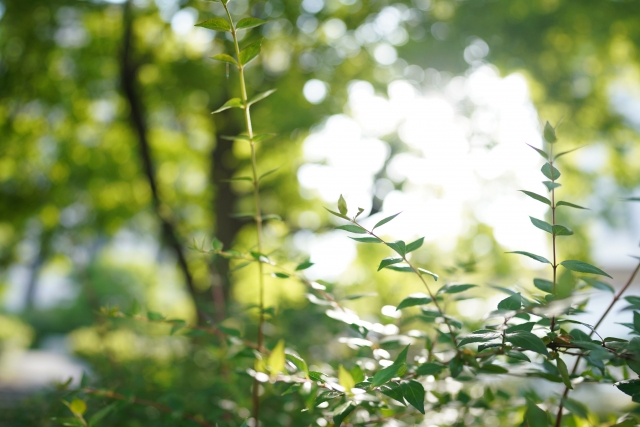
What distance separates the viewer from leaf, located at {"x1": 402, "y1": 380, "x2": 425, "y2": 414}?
803 mm

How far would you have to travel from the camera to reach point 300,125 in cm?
414

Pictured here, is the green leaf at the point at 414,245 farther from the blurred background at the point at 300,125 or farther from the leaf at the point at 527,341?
the blurred background at the point at 300,125

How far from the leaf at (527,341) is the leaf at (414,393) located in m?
0.17

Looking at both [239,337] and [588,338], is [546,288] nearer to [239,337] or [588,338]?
[588,338]

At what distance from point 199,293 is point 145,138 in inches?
62.8

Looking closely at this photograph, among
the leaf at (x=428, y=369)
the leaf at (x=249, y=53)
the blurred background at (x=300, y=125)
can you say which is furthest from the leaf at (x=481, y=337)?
the blurred background at (x=300, y=125)

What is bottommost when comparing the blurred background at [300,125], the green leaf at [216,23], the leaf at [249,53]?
the blurred background at [300,125]

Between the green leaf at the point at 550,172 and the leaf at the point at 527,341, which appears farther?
the green leaf at the point at 550,172

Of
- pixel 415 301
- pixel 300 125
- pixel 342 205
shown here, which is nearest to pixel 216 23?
pixel 342 205

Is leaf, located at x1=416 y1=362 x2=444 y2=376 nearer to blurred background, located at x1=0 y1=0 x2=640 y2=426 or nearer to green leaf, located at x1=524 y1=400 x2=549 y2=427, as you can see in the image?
green leaf, located at x1=524 y1=400 x2=549 y2=427

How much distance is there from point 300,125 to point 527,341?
11.6ft

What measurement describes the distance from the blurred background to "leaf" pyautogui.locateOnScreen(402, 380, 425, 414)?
1.51 meters

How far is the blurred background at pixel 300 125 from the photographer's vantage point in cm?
386

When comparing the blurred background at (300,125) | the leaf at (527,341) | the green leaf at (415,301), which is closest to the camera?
the leaf at (527,341)
